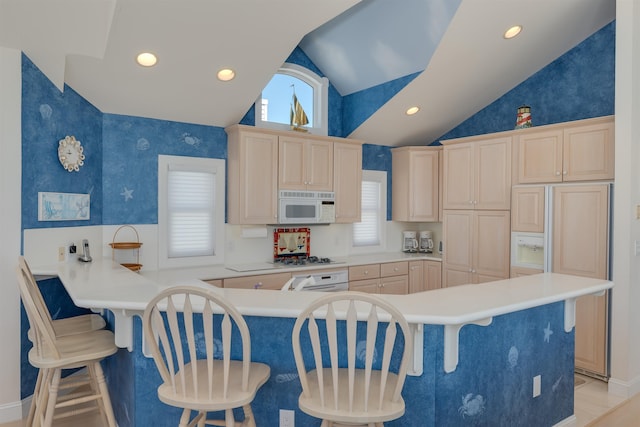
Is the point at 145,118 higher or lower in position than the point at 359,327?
higher

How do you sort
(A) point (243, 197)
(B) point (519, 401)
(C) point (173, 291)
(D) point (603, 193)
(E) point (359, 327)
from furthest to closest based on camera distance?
(A) point (243, 197) < (D) point (603, 193) < (B) point (519, 401) < (E) point (359, 327) < (C) point (173, 291)

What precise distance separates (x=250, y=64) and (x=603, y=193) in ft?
10.4

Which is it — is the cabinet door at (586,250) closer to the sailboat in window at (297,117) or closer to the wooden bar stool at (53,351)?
the sailboat in window at (297,117)

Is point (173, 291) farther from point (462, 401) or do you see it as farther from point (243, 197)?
point (243, 197)

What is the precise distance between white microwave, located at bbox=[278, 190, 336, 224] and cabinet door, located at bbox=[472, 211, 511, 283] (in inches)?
64.0

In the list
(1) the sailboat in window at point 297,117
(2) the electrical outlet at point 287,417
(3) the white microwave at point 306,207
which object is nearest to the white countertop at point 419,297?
(2) the electrical outlet at point 287,417

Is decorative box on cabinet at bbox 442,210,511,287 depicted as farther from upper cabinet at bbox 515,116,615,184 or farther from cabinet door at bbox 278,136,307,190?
cabinet door at bbox 278,136,307,190

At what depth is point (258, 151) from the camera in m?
4.39

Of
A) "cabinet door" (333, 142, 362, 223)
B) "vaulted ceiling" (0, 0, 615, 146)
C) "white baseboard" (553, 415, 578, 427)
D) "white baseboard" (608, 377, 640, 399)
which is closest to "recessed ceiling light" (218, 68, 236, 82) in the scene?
"vaulted ceiling" (0, 0, 615, 146)

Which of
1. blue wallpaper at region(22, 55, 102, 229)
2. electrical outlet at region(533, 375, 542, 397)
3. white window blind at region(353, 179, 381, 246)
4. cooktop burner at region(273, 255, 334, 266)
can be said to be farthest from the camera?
white window blind at region(353, 179, 381, 246)

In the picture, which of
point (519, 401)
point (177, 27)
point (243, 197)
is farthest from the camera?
point (243, 197)

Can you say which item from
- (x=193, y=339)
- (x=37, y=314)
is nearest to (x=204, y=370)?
(x=193, y=339)

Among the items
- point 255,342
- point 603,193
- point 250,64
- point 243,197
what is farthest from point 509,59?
point 255,342

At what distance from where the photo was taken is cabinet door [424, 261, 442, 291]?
17.1 feet
